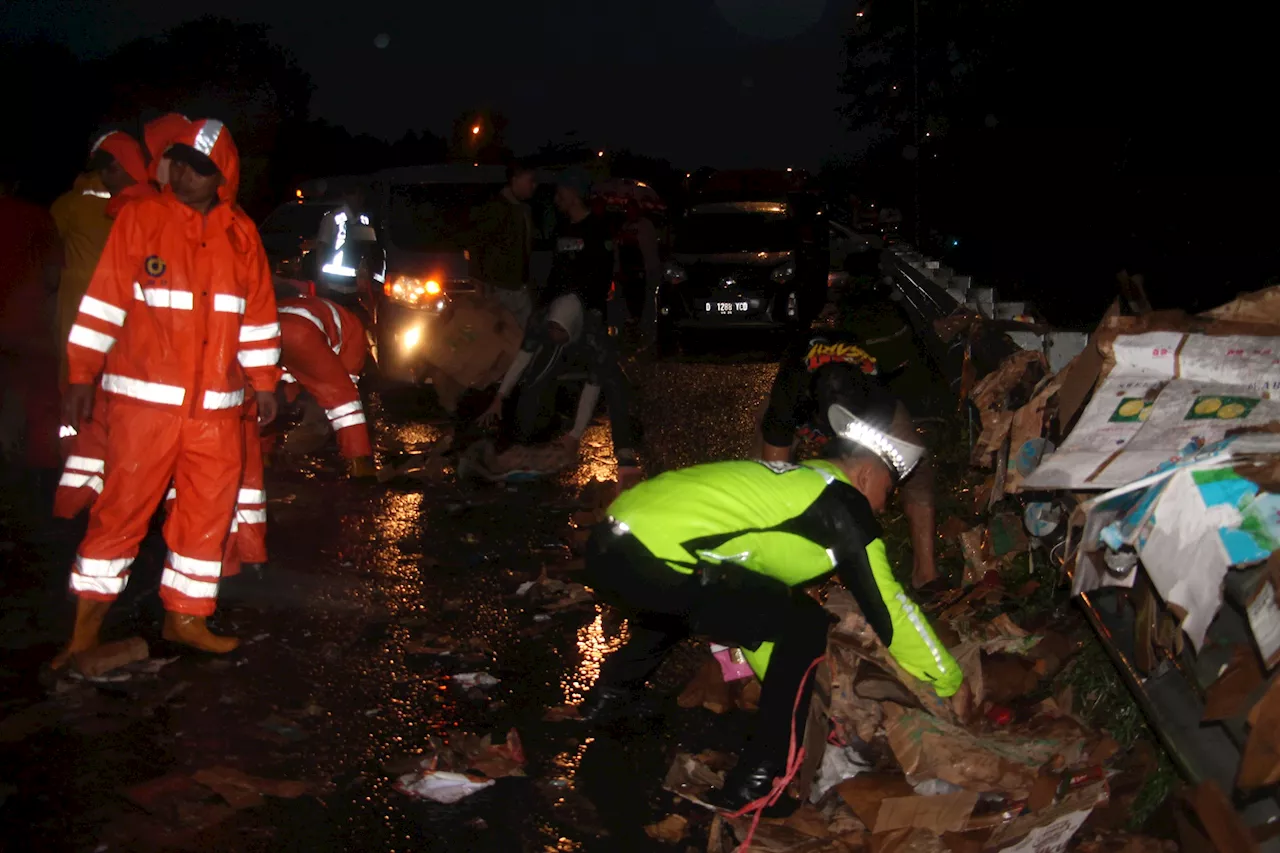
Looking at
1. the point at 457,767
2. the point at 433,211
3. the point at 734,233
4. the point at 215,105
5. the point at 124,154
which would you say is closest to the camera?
the point at 457,767

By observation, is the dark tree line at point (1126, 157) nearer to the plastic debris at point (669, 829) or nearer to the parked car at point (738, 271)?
the parked car at point (738, 271)

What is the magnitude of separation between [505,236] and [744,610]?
261 inches

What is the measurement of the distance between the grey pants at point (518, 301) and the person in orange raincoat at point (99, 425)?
4187 mm

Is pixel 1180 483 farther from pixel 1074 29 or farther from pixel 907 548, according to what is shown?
pixel 1074 29

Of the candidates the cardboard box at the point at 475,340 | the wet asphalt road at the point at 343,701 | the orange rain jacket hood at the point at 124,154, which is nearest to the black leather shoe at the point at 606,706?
the wet asphalt road at the point at 343,701

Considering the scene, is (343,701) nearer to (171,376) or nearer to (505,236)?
(171,376)

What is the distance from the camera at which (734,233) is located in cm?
1528

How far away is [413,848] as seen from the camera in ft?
12.3

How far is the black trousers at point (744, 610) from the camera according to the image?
3.86m

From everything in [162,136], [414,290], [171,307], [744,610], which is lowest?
[744,610]

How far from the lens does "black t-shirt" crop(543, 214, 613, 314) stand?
321 inches

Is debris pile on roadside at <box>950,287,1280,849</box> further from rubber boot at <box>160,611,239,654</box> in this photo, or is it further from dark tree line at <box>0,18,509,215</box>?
dark tree line at <box>0,18,509,215</box>

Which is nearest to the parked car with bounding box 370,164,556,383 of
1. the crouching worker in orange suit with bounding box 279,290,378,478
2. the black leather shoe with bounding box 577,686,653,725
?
the crouching worker in orange suit with bounding box 279,290,378,478

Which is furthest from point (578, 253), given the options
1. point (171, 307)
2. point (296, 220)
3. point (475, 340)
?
point (296, 220)
